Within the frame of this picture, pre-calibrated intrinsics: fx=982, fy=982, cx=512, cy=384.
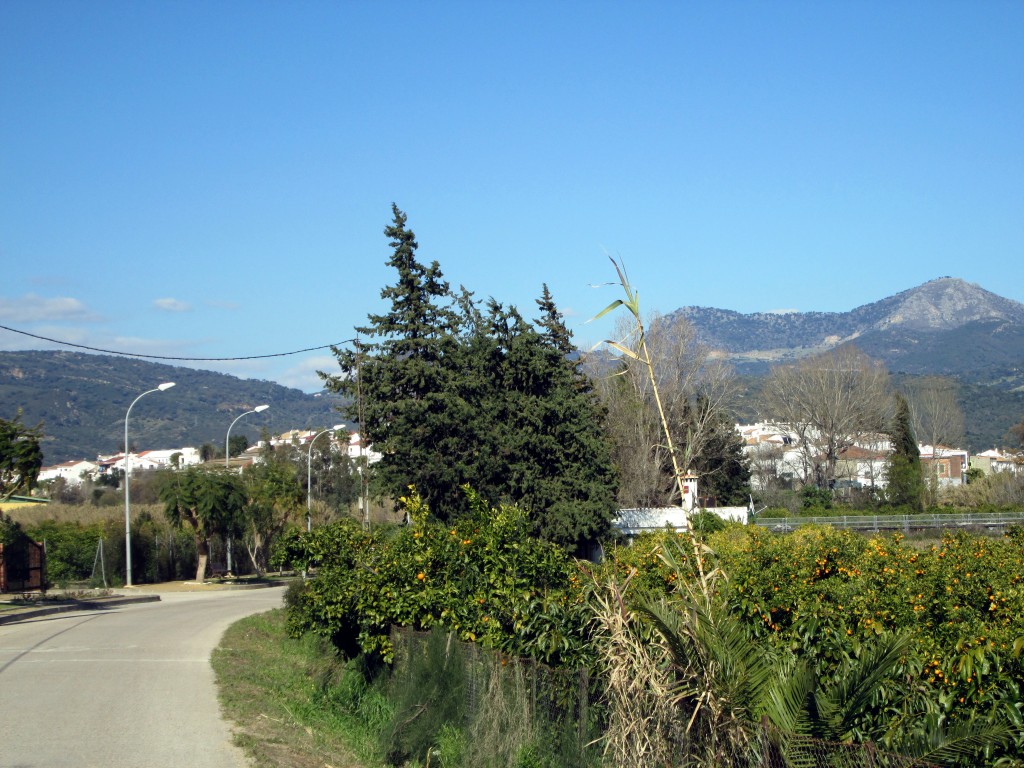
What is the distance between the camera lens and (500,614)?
438 inches

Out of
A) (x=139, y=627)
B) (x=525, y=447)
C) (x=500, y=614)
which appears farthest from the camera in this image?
(x=525, y=447)

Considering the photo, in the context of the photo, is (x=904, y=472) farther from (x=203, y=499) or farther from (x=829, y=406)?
(x=203, y=499)

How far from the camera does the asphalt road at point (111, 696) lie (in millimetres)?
10711

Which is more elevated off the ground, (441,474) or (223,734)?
(441,474)

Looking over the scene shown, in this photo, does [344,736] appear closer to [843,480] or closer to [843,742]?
[843,742]

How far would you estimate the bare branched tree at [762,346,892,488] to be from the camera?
7931 cm

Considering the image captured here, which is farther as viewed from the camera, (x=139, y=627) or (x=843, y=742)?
(x=139, y=627)

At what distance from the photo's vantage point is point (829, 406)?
261 feet

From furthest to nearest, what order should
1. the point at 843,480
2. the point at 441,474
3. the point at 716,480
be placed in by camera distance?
the point at 843,480 < the point at 716,480 < the point at 441,474

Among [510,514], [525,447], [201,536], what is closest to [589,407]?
[525,447]

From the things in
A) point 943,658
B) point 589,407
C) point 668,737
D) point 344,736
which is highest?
point 589,407

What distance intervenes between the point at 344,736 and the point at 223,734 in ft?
6.66

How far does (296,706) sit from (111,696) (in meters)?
2.64

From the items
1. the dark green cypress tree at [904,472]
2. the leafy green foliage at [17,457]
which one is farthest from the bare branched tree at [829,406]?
the leafy green foliage at [17,457]
